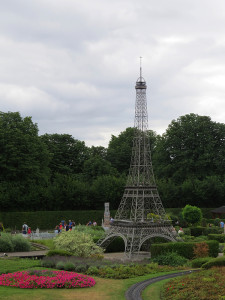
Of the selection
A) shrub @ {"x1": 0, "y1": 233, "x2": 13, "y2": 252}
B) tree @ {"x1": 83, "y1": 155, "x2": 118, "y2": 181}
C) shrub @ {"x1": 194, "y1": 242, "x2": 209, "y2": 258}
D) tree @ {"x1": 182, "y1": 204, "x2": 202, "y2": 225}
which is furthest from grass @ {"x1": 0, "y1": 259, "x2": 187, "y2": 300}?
tree @ {"x1": 83, "y1": 155, "x2": 118, "y2": 181}

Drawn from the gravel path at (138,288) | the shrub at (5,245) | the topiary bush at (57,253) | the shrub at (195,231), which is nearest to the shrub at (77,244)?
the topiary bush at (57,253)

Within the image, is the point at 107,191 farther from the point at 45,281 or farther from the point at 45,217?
the point at 45,281

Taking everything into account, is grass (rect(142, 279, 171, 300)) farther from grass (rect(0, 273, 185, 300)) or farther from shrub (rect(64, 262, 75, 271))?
shrub (rect(64, 262, 75, 271))

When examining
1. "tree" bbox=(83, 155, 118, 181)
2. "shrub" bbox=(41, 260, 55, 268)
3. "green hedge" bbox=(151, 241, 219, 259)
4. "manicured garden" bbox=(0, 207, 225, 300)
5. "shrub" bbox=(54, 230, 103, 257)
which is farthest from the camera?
"tree" bbox=(83, 155, 118, 181)

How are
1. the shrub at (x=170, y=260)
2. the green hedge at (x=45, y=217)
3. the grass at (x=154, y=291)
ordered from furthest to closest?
the green hedge at (x=45, y=217)
the shrub at (x=170, y=260)
the grass at (x=154, y=291)

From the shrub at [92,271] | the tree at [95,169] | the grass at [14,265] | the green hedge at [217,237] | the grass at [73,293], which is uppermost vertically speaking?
the tree at [95,169]

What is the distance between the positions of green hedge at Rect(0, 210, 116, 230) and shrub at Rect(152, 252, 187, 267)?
24011 millimetres

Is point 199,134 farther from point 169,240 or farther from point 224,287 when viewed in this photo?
point 224,287

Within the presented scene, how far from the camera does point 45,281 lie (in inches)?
831

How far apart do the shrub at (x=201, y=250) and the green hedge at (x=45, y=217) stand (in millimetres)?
24711

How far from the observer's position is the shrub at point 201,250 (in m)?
32.3

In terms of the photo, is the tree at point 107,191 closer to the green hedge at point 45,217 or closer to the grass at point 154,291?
the green hedge at point 45,217

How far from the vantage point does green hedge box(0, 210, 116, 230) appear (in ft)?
165

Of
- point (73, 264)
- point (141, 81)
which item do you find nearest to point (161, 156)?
point (141, 81)
